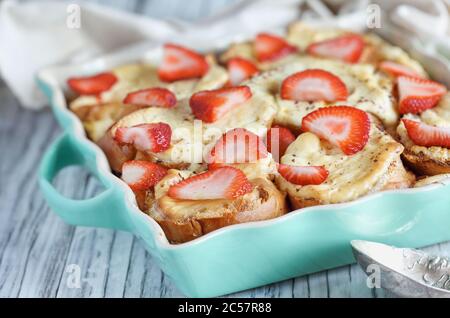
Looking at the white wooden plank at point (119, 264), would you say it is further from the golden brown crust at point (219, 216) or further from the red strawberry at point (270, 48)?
the red strawberry at point (270, 48)

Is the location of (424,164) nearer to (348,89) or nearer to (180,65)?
(348,89)

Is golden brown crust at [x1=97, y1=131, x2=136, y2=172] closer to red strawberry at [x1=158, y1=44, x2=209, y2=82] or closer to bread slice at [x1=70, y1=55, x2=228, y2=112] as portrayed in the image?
bread slice at [x1=70, y1=55, x2=228, y2=112]

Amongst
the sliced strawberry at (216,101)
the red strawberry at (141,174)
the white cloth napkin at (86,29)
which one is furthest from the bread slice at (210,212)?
the white cloth napkin at (86,29)

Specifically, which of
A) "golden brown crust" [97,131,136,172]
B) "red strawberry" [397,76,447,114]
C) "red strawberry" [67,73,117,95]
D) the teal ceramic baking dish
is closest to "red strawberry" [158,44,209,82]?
"red strawberry" [67,73,117,95]

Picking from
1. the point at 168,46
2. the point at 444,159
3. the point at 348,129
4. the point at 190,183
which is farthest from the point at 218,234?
the point at 168,46

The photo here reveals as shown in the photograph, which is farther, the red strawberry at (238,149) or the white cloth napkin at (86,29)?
the white cloth napkin at (86,29)
